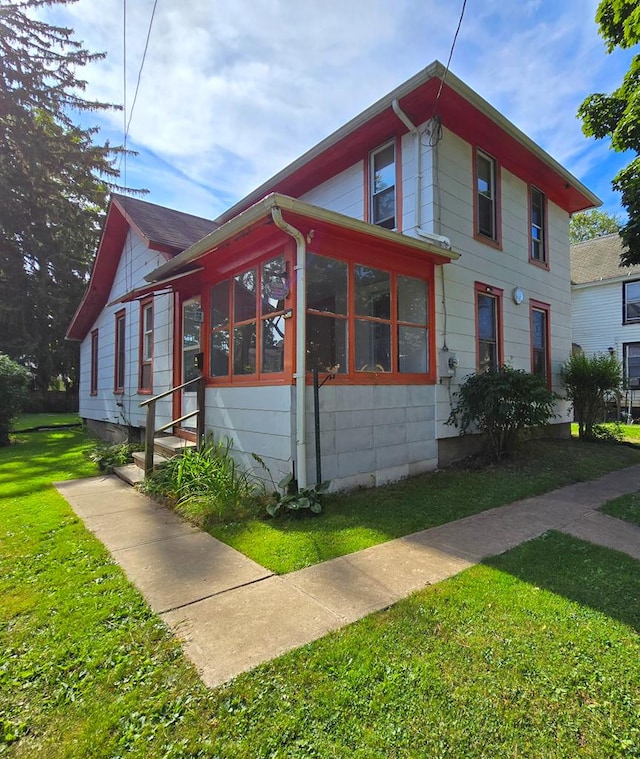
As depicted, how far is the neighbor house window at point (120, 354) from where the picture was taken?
10.7 m

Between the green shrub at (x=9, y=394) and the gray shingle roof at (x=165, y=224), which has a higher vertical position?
the gray shingle roof at (x=165, y=224)

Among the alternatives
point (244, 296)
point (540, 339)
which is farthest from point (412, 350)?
point (540, 339)

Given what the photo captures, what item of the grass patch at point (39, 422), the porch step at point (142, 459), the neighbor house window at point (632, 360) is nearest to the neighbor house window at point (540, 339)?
the porch step at point (142, 459)

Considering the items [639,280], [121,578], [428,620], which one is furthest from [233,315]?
[639,280]

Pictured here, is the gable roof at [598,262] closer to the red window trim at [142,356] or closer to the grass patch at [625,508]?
the grass patch at [625,508]

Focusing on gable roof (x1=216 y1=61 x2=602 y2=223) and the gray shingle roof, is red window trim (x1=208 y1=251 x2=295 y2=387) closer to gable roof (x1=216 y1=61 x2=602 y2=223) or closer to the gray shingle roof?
the gray shingle roof

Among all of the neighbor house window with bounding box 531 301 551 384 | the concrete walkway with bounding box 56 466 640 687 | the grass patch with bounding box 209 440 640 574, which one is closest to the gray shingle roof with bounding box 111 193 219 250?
the concrete walkway with bounding box 56 466 640 687

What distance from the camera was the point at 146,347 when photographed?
927 cm

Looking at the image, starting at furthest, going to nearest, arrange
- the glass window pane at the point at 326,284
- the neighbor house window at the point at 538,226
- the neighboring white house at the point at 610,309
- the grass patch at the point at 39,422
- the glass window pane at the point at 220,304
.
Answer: the neighboring white house at the point at 610,309 < the grass patch at the point at 39,422 < the neighbor house window at the point at 538,226 < the glass window pane at the point at 220,304 < the glass window pane at the point at 326,284

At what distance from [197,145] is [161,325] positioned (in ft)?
12.4

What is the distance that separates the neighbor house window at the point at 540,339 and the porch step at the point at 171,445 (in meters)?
7.11

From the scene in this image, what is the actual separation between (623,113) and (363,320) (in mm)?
5480

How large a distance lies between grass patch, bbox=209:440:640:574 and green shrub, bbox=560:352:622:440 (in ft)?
6.37

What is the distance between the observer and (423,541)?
12.8 feet
